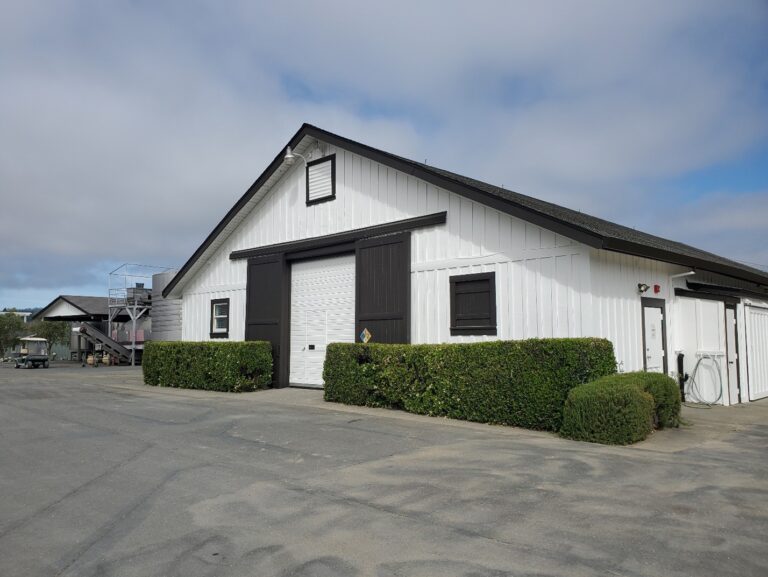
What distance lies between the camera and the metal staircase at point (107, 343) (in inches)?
1490

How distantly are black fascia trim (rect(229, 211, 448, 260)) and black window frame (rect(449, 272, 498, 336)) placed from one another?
1.40 m

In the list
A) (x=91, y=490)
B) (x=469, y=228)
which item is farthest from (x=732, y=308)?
(x=91, y=490)

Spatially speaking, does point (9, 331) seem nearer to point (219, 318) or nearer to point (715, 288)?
point (219, 318)

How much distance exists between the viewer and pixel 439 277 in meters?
13.4

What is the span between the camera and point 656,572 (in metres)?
4.20

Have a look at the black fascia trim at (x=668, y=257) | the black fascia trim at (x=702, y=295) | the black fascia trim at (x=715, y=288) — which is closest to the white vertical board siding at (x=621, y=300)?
the black fascia trim at (x=668, y=257)

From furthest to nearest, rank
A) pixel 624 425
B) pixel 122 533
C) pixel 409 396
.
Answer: pixel 409 396, pixel 624 425, pixel 122 533

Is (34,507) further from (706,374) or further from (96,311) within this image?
(96,311)

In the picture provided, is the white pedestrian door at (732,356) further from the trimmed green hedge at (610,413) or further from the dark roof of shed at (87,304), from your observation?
the dark roof of shed at (87,304)

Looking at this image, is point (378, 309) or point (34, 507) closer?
point (34, 507)

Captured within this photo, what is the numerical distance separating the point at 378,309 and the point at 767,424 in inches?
320

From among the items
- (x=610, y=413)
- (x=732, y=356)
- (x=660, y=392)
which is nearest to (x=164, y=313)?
(x=732, y=356)

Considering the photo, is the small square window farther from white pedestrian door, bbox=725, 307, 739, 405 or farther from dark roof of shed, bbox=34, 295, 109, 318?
dark roof of shed, bbox=34, 295, 109, 318

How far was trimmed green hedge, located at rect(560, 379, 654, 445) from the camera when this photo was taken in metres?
8.69
